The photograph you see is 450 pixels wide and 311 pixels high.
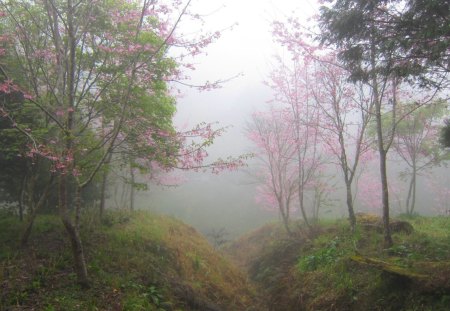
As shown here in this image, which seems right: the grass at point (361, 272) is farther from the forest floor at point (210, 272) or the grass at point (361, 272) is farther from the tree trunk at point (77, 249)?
the tree trunk at point (77, 249)

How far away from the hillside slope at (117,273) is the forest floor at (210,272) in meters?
0.02

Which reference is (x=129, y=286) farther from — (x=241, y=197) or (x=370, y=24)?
(x=241, y=197)

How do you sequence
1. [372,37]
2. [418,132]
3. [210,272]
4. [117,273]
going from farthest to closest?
[418,132] → [210,272] → [117,273] → [372,37]

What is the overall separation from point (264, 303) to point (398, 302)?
428 cm

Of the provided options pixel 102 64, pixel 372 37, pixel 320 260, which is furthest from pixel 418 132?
pixel 102 64

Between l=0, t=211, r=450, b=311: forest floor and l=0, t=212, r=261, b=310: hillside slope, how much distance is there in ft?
0.07

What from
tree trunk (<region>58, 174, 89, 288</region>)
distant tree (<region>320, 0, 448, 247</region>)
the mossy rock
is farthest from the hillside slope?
distant tree (<region>320, 0, 448, 247</region>)

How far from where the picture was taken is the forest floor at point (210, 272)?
5426 mm

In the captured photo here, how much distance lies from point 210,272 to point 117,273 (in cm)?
355

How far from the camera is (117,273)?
23.2 ft

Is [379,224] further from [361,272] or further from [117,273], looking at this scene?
[117,273]

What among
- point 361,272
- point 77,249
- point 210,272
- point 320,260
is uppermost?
point 77,249

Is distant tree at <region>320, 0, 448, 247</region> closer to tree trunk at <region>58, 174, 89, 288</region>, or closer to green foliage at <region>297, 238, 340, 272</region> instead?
green foliage at <region>297, 238, 340, 272</region>

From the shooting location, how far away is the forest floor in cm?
543
